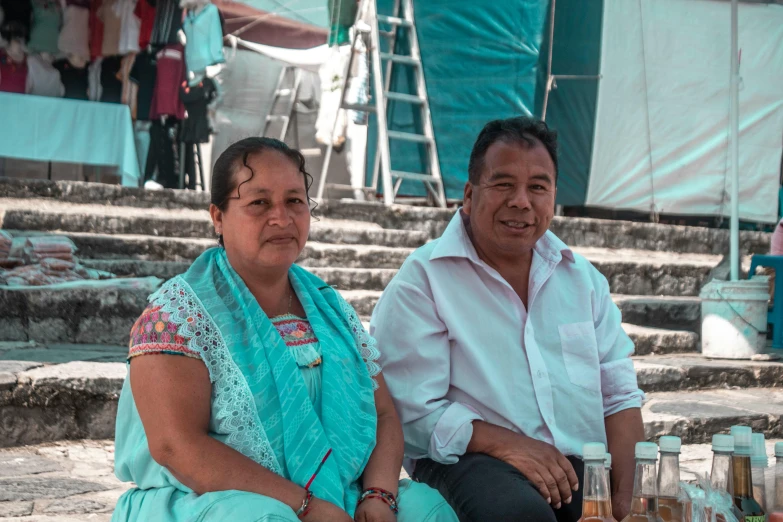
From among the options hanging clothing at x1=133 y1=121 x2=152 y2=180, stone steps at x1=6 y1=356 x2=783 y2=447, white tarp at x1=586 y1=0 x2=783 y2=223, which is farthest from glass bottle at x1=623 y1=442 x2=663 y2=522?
hanging clothing at x1=133 y1=121 x2=152 y2=180

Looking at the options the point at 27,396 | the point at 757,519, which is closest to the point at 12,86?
the point at 27,396

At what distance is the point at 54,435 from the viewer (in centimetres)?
357

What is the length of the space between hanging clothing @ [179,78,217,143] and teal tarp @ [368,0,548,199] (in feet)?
6.02

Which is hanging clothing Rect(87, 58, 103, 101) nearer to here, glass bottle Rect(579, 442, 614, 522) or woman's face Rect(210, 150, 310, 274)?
woman's face Rect(210, 150, 310, 274)

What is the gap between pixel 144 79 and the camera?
347 inches

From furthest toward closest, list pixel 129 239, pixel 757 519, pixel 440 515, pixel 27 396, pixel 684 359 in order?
pixel 129 239 < pixel 684 359 < pixel 27 396 < pixel 440 515 < pixel 757 519

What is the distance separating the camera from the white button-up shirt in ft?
7.61

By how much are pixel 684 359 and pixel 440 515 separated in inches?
137

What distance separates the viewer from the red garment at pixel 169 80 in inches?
336

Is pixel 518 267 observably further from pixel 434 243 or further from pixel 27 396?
pixel 27 396

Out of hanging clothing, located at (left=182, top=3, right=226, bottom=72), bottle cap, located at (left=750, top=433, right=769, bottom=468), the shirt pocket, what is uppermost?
hanging clothing, located at (left=182, top=3, right=226, bottom=72)

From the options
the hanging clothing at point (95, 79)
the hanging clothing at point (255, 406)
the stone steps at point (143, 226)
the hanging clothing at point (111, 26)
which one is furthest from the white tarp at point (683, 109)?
the hanging clothing at point (255, 406)

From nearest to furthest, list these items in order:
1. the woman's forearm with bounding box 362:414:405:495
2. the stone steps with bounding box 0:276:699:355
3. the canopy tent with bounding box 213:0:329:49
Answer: the woman's forearm with bounding box 362:414:405:495, the stone steps with bounding box 0:276:699:355, the canopy tent with bounding box 213:0:329:49

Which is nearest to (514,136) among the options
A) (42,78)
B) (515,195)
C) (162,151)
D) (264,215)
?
(515,195)
